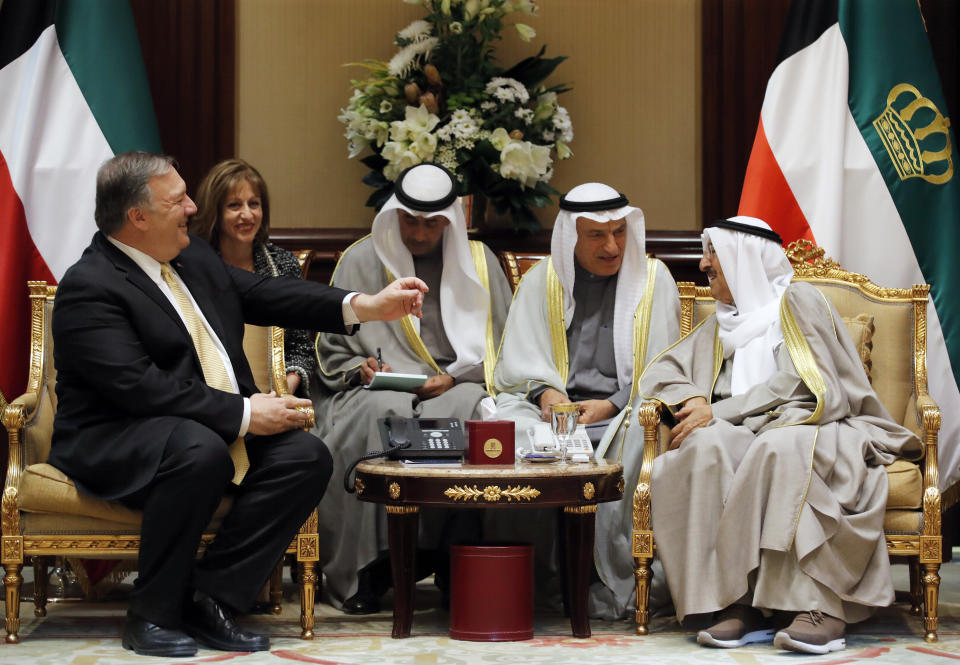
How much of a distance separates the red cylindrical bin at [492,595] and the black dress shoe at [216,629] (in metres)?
0.62

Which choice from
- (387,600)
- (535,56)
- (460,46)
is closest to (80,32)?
(460,46)

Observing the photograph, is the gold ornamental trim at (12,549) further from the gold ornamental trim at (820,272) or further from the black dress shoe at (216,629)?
the gold ornamental trim at (820,272)

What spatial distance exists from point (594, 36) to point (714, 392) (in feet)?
7.23

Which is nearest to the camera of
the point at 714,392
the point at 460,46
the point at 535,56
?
the point at 714,392

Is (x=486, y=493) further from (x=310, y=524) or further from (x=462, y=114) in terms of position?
(x=462, y=114)

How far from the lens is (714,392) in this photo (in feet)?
15.1

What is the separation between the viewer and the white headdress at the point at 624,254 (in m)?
4.86

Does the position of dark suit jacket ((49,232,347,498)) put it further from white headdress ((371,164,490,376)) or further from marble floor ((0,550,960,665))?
white headdress ((371,164,490,376))

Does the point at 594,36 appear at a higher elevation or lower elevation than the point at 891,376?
Answer: higher

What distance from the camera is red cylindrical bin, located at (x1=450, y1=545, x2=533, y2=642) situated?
3.92 meters

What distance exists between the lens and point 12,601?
152 inches

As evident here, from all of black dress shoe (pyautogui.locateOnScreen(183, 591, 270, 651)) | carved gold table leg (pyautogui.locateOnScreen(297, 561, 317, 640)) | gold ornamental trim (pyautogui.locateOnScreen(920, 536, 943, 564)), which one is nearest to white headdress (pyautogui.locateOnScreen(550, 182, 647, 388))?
gold ornamental trim (pyautogui.locateOnScreen(920, 536, 943, 564))

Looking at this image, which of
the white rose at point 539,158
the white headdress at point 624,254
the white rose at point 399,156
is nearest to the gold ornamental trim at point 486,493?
the white headdress at point 624,254

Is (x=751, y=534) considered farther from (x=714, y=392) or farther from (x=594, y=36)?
(x=594, y=36)
